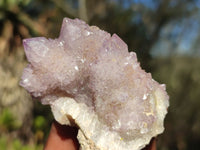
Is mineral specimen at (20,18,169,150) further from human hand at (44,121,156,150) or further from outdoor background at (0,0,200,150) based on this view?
outdoor background at (0,0,200,150)

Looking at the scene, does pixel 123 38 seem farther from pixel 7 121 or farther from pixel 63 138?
pixel 63 138

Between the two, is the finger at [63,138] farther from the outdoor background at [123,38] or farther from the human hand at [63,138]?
the outdoor background at [123,38]

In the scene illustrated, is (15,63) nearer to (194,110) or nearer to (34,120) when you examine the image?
(34,120)

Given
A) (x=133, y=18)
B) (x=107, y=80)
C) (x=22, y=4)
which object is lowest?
(x=22, y=4)

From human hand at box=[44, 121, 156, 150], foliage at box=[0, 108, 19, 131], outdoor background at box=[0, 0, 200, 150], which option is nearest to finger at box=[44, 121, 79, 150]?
human hand at box=[44, 121, 156, 150]

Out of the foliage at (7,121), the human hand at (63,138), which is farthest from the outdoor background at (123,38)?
the human hand at (63,138)

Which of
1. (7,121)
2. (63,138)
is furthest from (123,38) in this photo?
(63,138)

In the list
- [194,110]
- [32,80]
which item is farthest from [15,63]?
[194,110]
